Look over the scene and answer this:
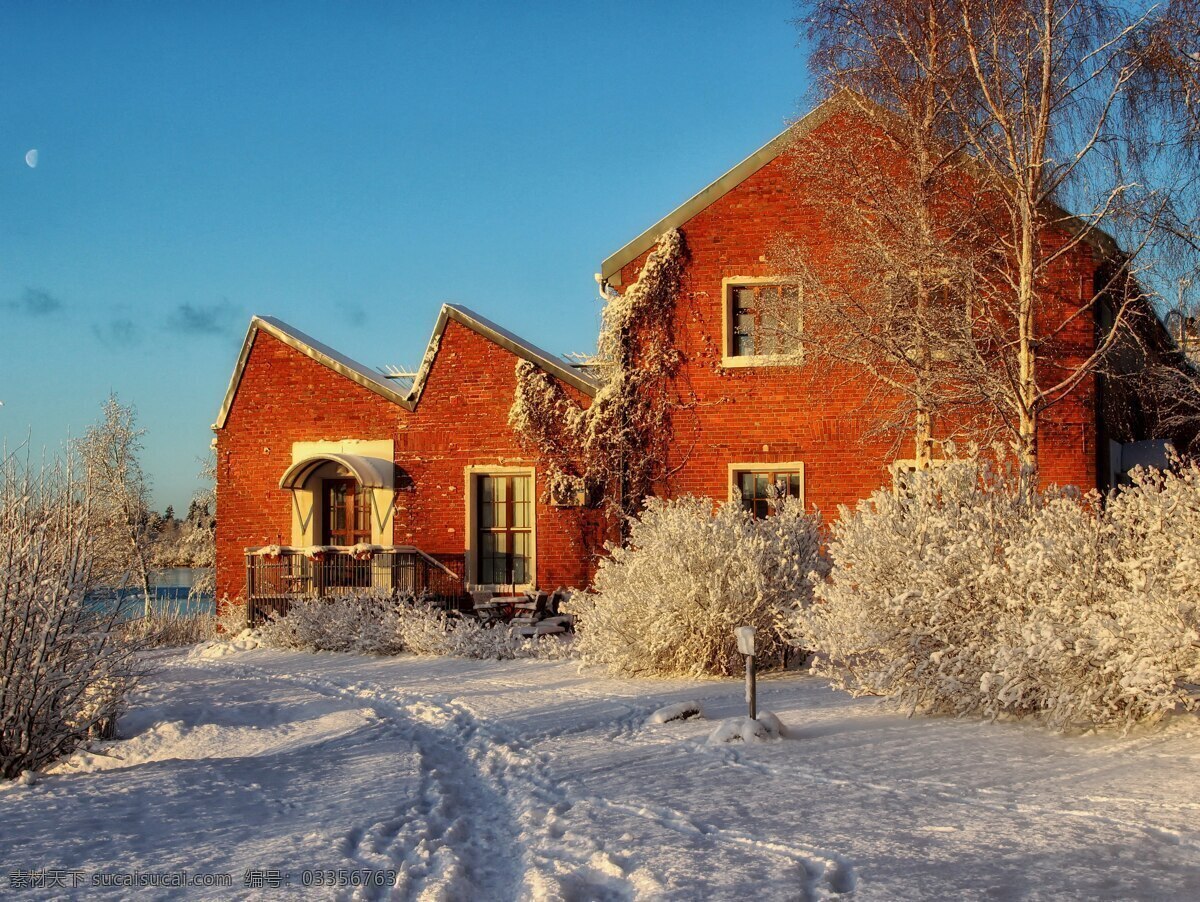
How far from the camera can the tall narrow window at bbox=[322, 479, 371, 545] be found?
19.9 meters

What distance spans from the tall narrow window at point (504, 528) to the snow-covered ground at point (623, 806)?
8.37 meters

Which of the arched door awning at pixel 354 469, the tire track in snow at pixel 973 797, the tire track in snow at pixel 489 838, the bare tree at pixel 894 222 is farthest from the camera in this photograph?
the arched door awning at pixel 354 469

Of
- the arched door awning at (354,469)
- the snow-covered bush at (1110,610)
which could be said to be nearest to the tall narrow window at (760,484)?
the arched door awning at (354,469)

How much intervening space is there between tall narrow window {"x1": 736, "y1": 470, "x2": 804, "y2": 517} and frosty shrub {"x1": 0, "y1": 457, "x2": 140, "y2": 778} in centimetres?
1019

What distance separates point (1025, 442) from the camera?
1252cm

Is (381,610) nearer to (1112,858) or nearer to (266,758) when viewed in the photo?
(266,758)

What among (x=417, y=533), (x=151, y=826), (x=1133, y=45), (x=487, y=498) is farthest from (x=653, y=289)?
(x=151, y=826)

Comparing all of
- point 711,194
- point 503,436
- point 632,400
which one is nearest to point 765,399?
point 632,400

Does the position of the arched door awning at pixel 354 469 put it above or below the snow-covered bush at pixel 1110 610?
above

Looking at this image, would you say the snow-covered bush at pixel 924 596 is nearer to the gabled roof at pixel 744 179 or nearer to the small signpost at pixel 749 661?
Answer: the small signpost at pixel 749 661

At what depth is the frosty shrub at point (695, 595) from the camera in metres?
11.3

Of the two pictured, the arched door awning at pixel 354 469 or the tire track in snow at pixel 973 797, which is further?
the arched door awning at pixel 354 469

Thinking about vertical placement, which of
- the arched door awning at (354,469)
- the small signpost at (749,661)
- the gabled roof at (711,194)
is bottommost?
the small signpost at (749,661)

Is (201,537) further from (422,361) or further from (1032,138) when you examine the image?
(1032,138)
